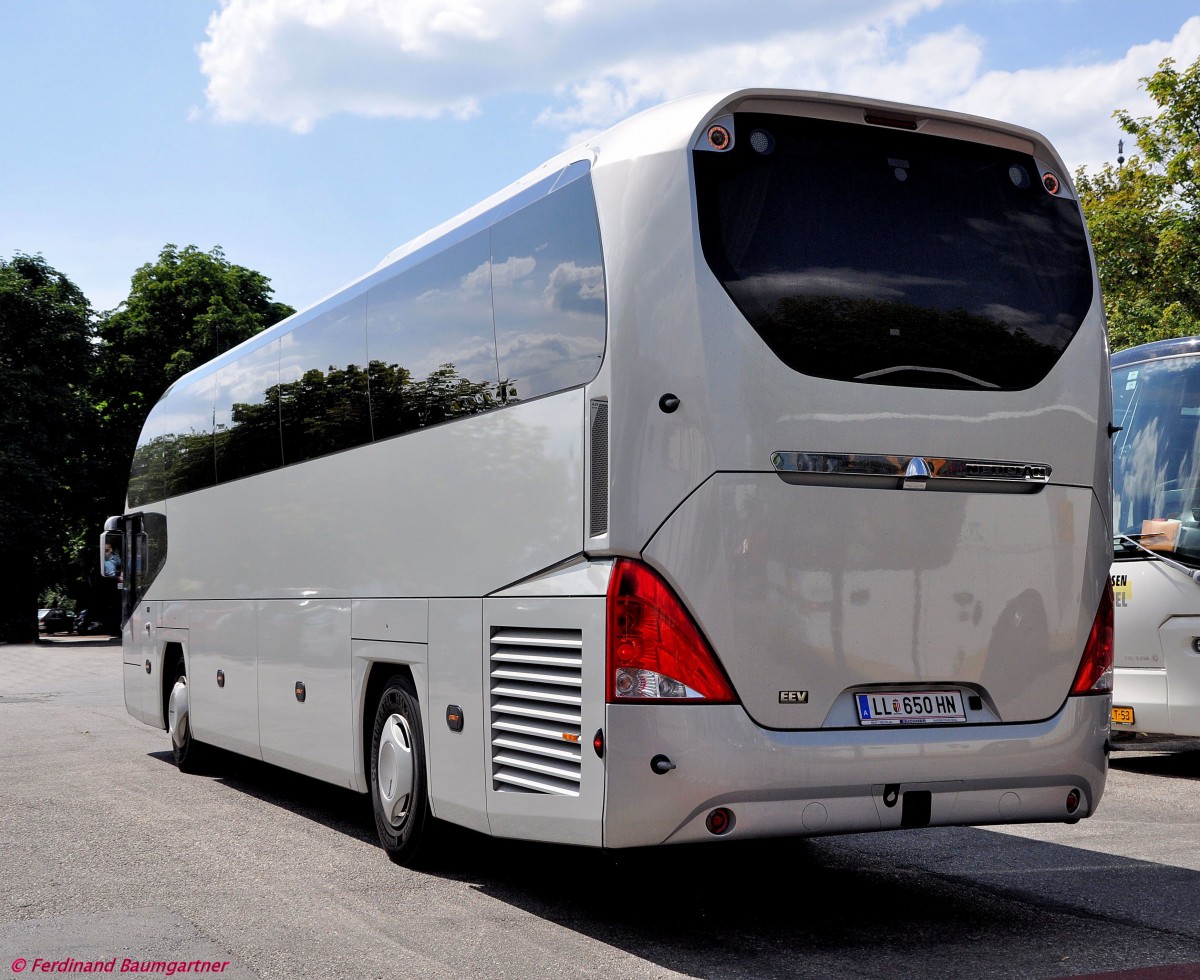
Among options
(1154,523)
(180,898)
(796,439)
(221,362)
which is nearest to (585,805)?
(796,439)

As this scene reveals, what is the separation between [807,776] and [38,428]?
4624 centimetres

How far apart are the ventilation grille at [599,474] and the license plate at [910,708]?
49.9 inches

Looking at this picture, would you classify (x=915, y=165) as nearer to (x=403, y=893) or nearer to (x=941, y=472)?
(x=941, y=472)

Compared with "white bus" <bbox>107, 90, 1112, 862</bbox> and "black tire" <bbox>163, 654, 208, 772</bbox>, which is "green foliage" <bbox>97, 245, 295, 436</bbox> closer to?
"black tire" <bbox>163, 654, 208, 772</bbox>

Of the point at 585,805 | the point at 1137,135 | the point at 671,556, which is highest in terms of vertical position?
the point at 1137,135

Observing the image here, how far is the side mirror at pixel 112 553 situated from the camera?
15.8 m

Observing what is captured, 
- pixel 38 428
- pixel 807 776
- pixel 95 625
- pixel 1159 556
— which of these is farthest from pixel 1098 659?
pixel 95 625

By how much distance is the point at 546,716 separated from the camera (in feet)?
20.7

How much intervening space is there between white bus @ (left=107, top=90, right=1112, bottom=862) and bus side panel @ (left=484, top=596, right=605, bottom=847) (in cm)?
2

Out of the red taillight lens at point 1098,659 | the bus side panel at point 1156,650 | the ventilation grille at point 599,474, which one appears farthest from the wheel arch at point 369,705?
the bus side panel at point 1156,650

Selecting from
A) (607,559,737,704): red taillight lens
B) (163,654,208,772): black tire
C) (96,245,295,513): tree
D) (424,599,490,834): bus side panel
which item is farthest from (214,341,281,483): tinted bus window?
(96,245,295,513): tree

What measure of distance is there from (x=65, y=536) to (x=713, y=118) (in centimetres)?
4754

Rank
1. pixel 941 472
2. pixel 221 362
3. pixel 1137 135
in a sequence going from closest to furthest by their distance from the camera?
1. pixel 941 472
2. pixel 221 362
3. pixel 1137 135

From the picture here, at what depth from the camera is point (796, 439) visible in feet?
19.8
